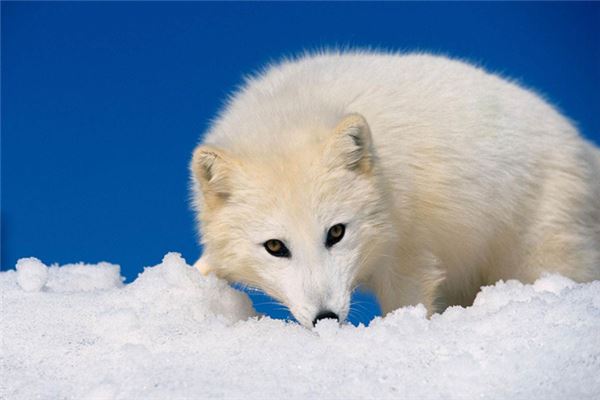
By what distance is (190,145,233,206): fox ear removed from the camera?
4758 millimetres

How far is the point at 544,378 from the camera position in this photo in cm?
347

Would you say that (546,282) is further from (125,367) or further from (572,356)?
(125,367)

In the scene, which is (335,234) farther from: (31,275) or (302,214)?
(31,275)

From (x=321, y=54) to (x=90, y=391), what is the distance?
3.44 meters

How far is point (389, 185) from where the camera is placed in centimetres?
514

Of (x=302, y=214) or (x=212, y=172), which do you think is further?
(x=212, y=172)

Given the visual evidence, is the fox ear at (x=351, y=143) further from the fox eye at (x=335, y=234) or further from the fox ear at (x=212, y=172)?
the fox ear at (x=212, y=172)

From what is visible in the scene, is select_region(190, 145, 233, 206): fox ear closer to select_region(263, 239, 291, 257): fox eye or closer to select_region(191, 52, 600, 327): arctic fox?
select_region(191, 52, 600, 327): arctic fox

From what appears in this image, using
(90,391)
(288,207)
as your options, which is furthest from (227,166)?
(90,391)

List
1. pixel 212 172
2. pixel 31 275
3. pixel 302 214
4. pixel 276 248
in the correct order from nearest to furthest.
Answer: pixel 302 214 < pixel 276 248 < pixel 212 172 < pixel 31 275

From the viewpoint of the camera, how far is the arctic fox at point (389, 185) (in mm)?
4664

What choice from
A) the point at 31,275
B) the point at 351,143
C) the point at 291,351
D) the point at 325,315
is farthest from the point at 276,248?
the point at 31,275

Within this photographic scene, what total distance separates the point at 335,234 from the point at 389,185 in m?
0.63

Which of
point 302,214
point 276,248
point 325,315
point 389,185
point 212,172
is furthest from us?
point 389,185
